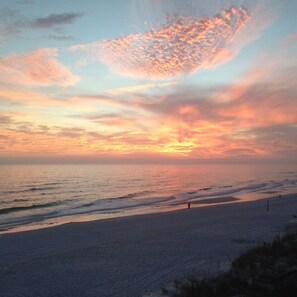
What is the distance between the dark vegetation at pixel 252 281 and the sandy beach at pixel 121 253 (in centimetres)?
148

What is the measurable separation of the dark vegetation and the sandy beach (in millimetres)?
1477

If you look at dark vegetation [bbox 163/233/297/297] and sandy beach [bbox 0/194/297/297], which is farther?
sandy beach [bbox 0/194/297/297]

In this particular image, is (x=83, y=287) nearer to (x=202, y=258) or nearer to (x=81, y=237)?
(x=202, y=258)

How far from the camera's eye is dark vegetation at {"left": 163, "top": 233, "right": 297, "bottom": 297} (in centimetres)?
909

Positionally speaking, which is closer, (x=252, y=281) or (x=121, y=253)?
(x=252, y=281)

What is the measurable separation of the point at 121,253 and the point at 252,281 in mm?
8764

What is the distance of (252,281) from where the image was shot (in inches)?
384

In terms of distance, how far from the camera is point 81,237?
21.7 m

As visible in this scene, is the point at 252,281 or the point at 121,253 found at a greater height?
the point at 252,281

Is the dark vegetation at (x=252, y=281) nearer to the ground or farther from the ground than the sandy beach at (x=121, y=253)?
farther from the ground

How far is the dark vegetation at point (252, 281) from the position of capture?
9.09 m

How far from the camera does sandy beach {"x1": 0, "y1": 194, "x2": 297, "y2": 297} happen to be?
12258 mm

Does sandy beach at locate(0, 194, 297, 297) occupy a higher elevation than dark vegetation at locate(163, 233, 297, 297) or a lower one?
lower

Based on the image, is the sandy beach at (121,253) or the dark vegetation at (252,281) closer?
the dark vegetation at (252,281)
